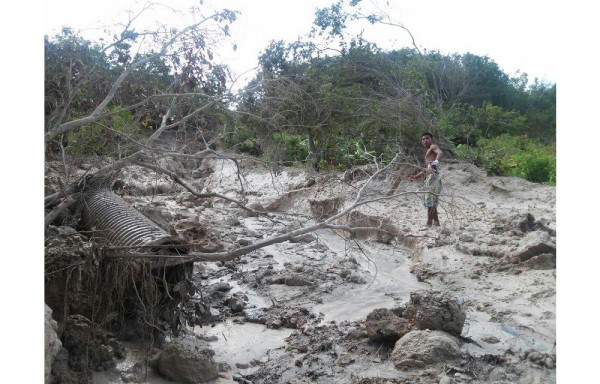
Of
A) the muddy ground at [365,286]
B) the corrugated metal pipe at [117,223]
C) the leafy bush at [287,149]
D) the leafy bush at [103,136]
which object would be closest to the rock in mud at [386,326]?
the muddy ground at [365,286]

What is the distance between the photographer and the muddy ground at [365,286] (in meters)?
3.13

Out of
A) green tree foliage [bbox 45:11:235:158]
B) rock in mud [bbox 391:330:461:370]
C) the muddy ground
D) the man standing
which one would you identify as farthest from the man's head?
rock in mud [bbox 391:330:461:370]

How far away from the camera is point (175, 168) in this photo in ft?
16.5

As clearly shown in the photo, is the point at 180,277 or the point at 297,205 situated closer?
the point at 180,277

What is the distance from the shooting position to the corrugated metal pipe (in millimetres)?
3275

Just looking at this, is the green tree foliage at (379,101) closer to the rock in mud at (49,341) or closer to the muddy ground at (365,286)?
the muddy ground at (365,286)

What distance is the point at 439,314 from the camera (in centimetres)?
332

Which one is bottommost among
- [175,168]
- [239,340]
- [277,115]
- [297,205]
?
[239,340]

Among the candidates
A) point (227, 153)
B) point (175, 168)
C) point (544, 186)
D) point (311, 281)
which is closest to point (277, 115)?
point (227, 153)

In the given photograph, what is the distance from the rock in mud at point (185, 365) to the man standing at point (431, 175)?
2315mm

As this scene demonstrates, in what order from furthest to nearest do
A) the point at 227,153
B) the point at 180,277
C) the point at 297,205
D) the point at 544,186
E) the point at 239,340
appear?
the point at 297,205
the point at 227,153
the point at 544,186
the point at 239,340
the point at 180,277

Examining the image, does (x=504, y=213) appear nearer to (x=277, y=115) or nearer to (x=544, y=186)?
(x=544, y=186)

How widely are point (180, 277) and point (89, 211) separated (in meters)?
1.21

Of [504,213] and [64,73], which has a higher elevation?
[64,73]
